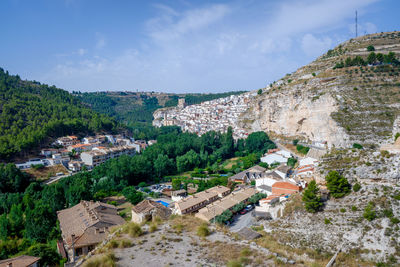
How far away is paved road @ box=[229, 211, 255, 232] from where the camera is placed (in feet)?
56.3

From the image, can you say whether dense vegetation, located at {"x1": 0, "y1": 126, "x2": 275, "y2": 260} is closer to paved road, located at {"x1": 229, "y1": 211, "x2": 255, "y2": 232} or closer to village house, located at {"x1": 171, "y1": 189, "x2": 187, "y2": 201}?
village house, located at {"x1": 171, "y1": 189, "x2": 187, "y2": 201}

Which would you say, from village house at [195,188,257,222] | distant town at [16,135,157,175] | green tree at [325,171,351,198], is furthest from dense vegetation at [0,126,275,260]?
green tree at [325,171,351,198]

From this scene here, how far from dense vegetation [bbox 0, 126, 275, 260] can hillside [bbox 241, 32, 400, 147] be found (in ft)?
21.2

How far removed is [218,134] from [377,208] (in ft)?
132

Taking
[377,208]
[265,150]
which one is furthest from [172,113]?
[377,208]

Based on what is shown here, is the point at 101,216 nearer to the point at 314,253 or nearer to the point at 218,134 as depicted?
the point at 314,253

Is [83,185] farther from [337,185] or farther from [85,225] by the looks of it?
[337,185]

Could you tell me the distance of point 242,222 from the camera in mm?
18172

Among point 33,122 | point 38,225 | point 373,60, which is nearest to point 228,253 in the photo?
point 38,225

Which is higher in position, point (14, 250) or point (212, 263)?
point (212, 263)

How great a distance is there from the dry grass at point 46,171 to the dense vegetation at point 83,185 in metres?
2.29

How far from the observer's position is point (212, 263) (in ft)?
22.3

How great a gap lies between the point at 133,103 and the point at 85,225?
117 m

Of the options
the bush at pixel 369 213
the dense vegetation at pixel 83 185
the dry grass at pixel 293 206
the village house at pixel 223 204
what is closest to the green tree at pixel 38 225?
the dense vegetation at pixel 83 185
